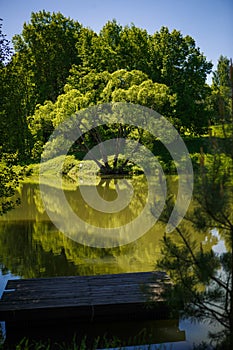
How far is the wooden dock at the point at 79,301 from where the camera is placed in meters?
5.20

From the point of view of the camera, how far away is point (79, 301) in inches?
211

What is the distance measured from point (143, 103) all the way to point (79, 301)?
56.1 feet

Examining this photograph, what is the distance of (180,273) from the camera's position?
3514 mm

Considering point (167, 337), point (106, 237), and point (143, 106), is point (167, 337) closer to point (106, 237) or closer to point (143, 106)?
point (106, 237)

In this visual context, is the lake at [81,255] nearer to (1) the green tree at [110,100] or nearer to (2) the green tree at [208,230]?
(2) the green tree at [208,230]

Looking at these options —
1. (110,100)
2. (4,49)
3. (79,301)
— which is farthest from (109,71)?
(79,301)

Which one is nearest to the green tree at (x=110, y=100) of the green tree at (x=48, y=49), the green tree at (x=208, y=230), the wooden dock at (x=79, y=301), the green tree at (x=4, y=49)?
the green tree at (x=48, y=49)

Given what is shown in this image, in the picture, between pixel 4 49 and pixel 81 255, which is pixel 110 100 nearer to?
pixel 81 255

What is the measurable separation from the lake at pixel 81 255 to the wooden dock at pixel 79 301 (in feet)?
0.51

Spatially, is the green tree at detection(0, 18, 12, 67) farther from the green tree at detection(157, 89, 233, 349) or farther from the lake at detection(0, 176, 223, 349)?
the green tree at detection(157, 89, 233, 349)

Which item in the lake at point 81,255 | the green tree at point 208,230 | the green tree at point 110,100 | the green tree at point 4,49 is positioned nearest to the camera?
the green tree at point 208,230

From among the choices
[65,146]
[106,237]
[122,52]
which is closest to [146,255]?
[106,237]

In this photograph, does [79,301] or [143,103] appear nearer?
[79,301]

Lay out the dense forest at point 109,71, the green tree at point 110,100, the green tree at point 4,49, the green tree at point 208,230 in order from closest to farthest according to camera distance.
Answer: the green tree at point 208,230 < the green tree at point 4,49 < the green tree at point 110,100 < the dense forest at point 109,71
